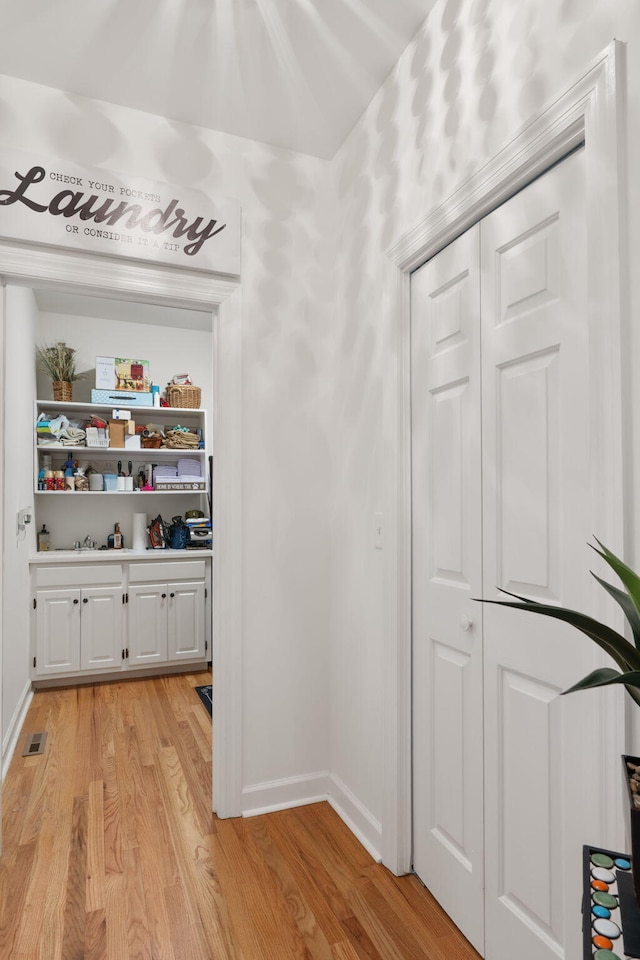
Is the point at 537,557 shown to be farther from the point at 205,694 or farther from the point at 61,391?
the point at 61,391

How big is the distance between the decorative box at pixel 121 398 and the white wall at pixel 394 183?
229 centimetres

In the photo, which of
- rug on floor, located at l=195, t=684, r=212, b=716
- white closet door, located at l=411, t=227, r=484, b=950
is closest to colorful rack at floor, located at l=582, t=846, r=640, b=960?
white closet door, located at l=411, t=227, r=484, b=950

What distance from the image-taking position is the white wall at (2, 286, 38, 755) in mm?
2895

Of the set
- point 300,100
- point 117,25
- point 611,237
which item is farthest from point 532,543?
point 117,25

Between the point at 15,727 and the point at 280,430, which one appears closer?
the point at 280,430

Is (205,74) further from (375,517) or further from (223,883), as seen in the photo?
(223,883)

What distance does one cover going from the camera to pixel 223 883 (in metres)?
1.90

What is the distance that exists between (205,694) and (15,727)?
1117 mm

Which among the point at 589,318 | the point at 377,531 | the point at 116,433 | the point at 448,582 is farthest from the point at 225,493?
the point at 116,433

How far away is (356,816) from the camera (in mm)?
2217

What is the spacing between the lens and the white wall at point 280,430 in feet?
7.73

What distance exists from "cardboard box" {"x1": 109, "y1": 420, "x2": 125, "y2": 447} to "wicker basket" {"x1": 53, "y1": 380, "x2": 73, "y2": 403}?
35cm

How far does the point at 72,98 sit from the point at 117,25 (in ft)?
1.28

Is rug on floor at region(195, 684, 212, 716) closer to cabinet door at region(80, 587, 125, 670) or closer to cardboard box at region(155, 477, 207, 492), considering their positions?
cabinet door at region(80, 587, 125, 670)
